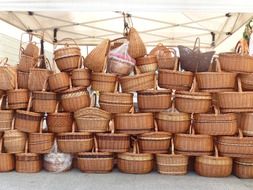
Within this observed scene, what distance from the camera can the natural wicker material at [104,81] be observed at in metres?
3.78

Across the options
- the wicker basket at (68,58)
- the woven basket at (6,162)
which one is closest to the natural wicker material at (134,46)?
the wicker basket at (68,58)

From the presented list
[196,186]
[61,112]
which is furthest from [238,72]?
[61,112]

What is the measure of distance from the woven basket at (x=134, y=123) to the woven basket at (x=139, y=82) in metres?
0.30

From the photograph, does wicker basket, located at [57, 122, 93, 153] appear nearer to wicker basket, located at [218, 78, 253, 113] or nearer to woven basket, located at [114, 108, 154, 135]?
woven basket, located at [114, 108, 154, 135]

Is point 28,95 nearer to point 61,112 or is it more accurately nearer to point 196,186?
point 61,112

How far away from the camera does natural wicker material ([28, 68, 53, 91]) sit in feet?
12.4

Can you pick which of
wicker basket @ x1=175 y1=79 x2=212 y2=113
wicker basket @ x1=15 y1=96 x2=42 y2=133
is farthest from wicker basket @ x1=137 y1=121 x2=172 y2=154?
wicker basket @ x1=15 y1=96 x2=42 y2=133

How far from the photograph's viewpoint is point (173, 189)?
321 cm

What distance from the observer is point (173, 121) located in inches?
145

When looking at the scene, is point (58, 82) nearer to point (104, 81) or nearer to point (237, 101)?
point (104, 81)

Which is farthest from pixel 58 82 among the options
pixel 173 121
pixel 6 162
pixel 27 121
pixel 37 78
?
pixel 173 121

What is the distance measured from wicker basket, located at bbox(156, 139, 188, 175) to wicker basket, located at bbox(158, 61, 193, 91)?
2.25 feet

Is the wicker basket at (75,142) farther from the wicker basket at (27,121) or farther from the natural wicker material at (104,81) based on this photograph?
the natural wicker material at (104,81)

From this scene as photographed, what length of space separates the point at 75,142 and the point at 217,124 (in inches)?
63.2
